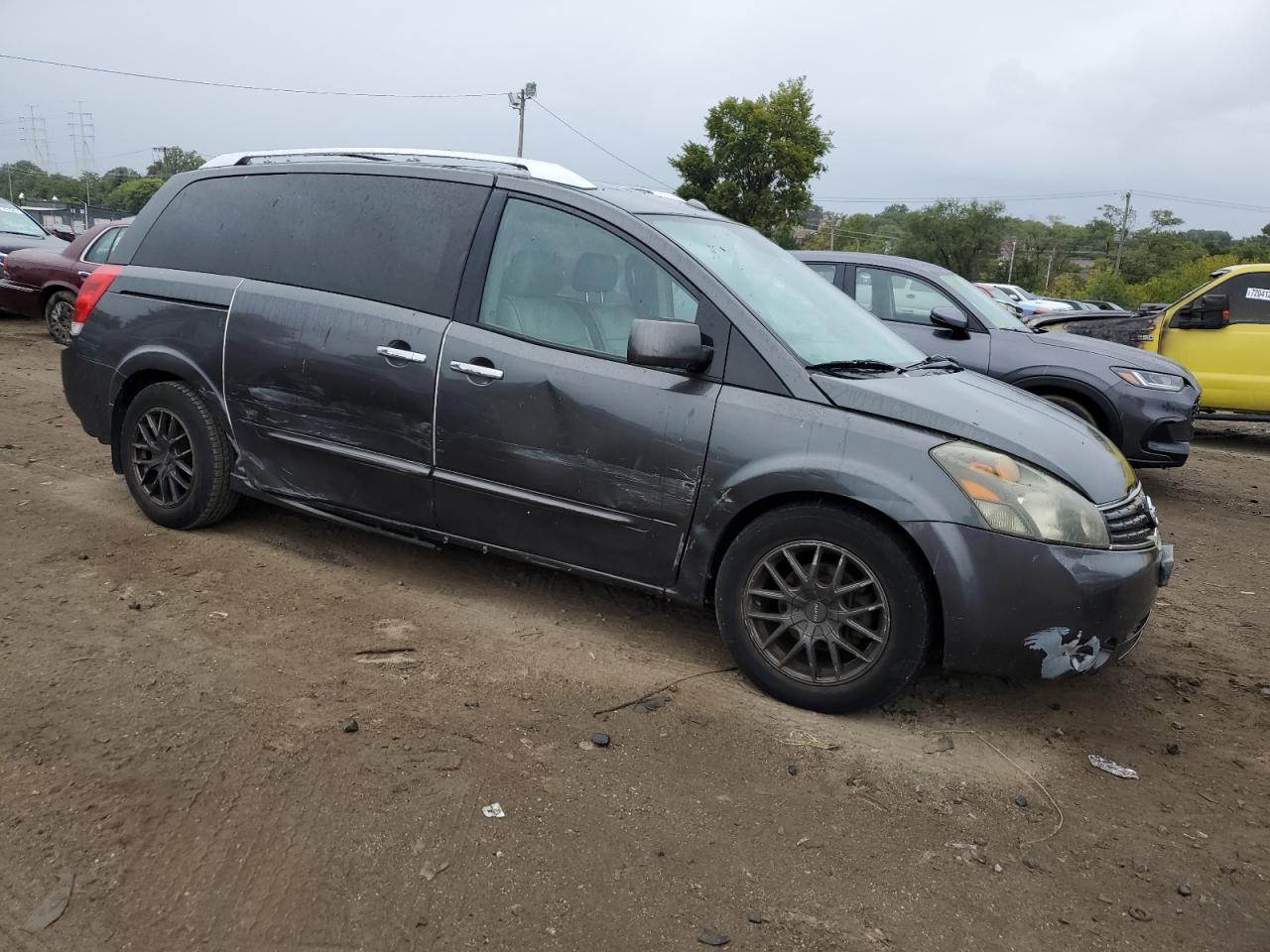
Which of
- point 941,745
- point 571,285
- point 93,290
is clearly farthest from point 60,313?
point 941,745

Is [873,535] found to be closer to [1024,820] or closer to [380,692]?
[1024,820]

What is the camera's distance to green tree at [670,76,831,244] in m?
48.6

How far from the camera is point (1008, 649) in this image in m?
3.32

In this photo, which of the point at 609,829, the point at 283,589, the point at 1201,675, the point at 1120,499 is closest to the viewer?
the point at 609,829

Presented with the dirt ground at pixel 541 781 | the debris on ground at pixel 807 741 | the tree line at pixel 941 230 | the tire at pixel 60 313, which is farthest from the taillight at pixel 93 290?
the tree line at pixel 941 230

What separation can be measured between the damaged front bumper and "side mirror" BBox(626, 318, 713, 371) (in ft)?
3.17

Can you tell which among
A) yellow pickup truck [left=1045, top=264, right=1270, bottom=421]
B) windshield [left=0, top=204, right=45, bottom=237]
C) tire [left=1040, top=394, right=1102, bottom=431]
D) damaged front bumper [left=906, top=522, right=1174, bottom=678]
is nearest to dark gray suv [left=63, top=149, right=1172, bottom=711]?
damaged front bumper [left=906, top=522, right=1174, bottom=678]

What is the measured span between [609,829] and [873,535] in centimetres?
129

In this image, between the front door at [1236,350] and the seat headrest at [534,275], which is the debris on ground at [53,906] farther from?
the front door at [1236,350]

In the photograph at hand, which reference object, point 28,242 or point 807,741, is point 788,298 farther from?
point 28,242

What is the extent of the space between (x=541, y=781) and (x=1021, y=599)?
165 cm

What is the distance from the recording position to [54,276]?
1213cm

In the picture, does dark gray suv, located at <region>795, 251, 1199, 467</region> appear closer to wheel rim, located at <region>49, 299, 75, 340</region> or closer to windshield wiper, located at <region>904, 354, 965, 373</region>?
windshield wiper, located at <region>904, 354, 965, 373</region>

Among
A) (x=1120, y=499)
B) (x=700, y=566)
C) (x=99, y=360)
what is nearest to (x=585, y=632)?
(x=700, y=566)
